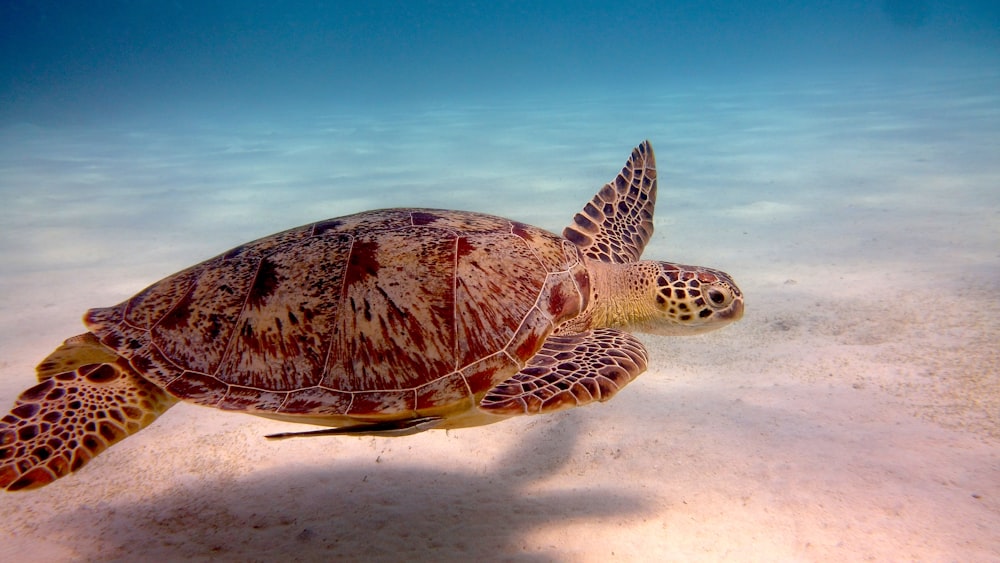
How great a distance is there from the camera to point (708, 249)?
5.61m

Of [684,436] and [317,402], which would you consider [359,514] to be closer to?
[317,402]

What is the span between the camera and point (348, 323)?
214 centimetres

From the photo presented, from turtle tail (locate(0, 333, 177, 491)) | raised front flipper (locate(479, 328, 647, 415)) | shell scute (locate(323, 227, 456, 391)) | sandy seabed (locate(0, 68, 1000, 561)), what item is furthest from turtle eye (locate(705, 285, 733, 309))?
turtle tail (locate(0, 333, 177, 491))

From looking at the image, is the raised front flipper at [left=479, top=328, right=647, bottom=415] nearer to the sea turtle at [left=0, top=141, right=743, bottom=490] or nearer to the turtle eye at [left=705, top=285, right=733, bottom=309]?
the sea turtle at [left=0, top=141, right=743, bottom=490]

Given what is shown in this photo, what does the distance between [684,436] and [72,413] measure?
291 cm

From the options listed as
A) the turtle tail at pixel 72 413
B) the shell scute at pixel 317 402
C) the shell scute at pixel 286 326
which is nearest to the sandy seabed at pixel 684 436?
the turtle tail at pixel 72 413

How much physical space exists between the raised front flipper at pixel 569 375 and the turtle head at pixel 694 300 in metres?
0.42

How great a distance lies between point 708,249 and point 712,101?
61.8 ft

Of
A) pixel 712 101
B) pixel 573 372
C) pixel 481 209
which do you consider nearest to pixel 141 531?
pixel 573 372

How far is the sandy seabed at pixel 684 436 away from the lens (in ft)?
6.77

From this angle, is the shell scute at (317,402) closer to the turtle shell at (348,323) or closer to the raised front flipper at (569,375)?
the turtle shell at (348,323)

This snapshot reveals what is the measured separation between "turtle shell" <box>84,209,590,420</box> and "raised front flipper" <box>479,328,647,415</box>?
0.10 meters

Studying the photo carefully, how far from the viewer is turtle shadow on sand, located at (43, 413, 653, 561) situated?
82.2 inches

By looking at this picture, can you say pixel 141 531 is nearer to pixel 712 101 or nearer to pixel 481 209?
pixel 481 209
